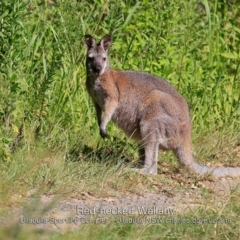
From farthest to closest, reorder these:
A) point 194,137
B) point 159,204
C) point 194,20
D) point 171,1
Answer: point 194,20, point 171,1, point 194,137, point 159,204

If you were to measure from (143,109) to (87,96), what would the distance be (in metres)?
1.05

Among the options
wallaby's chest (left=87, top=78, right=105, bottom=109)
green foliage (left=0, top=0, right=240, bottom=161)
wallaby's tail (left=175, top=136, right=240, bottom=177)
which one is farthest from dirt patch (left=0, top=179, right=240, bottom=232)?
wallaby's chest (left=87, top=78, right=105, bottom=109)

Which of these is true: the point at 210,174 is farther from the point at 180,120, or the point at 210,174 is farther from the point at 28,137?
the point at 28,137

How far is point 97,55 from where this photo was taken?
8336 mm

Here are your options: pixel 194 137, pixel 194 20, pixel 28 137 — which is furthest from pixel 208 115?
pixel 28 137

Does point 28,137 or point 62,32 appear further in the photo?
point 62,32

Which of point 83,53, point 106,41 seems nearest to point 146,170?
point 106,41

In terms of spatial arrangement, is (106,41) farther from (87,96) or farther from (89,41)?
(87,96)

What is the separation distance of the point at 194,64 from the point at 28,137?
9.33ft

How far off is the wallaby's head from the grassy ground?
13.7 inches

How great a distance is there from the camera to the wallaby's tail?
7.84 m

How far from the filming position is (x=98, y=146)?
8.32 metres

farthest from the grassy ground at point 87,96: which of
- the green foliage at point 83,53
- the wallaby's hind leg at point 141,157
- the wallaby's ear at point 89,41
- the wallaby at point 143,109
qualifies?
the wallaby's ear at point 89,41

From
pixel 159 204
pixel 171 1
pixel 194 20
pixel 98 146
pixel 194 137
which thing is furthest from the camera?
pixel 194 20
